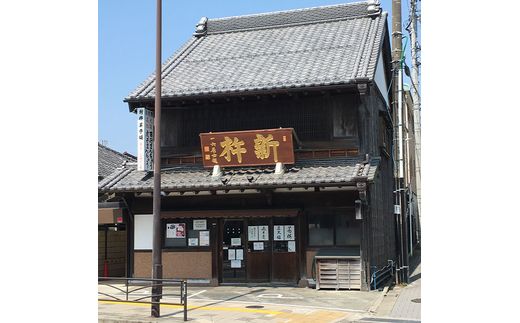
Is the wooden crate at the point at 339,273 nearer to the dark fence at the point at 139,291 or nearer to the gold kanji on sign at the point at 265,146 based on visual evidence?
the gold kanji on sign at the point at 265,146

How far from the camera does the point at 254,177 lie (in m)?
17.5

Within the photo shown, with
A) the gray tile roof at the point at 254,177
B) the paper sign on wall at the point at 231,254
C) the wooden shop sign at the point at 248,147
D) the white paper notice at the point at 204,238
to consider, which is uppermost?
the wooden shop sign at the point at 248,147

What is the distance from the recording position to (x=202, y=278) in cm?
1852

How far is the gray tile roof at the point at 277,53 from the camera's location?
1839cm

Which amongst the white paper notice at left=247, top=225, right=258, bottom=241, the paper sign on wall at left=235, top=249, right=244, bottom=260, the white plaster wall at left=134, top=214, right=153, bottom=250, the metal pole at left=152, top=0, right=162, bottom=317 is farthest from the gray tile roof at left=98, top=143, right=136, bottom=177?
the metal pole at left=152, top=0, right=162, bottom=317

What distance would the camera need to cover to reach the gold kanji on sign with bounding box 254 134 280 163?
17600mm

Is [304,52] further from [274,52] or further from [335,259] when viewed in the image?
[335,259]

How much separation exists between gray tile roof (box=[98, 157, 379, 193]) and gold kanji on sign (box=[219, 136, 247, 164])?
55 centimetres

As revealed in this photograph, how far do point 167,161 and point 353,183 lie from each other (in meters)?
7.47

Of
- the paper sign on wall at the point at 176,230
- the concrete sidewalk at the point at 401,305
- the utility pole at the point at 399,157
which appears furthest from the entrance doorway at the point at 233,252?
the utility pole at the point at 399,157

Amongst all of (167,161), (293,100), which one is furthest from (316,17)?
(167,161)

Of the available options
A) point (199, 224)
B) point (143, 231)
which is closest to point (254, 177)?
point (199, 224)

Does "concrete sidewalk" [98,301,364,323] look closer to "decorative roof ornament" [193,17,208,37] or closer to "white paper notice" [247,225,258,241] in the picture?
"white paper notice" [247,225,258,241]

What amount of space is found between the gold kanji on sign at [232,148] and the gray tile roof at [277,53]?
1.75m
